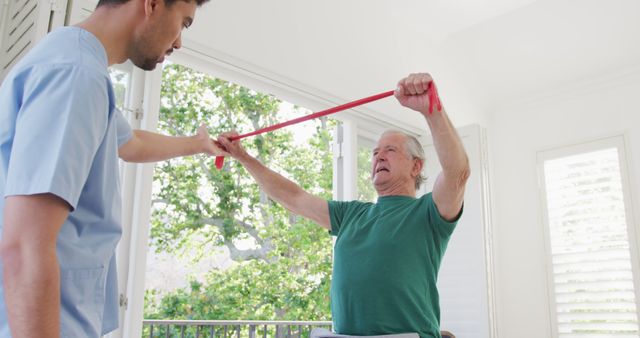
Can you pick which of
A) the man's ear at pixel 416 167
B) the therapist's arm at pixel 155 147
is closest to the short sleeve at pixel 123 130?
the therapist's arm at pixel 155 147

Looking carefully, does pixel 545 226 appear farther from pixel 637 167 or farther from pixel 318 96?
pixel 318 96

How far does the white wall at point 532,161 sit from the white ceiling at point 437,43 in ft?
0.35

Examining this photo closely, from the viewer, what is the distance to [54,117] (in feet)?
2.36

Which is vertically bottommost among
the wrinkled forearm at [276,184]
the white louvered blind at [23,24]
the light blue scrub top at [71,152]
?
the light blue scrub top at [71,152]

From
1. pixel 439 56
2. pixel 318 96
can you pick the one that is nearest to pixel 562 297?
pixel 439 56

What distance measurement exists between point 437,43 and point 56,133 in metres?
3.34

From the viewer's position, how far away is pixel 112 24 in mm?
896

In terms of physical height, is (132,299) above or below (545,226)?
below

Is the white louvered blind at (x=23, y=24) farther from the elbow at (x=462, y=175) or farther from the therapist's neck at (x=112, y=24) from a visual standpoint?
the elbow at (x=462, y=175)

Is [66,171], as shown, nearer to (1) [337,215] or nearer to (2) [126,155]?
(2) [126,155]

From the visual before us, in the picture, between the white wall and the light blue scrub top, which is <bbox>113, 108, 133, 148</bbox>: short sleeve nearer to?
the light blue scrub top

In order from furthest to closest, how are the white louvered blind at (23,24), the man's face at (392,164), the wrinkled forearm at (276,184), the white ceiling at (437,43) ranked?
the white ceiling at (437,43)
the wrinkled forearm at (276,184)
the man's face at (392,164)
the white louvered blind at (23,24)

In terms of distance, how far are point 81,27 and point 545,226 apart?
137 inches

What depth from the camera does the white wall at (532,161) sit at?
3.55 metres
